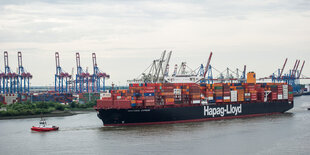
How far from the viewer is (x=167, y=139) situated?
37.5 m

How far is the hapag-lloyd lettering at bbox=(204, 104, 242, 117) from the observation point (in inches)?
2084

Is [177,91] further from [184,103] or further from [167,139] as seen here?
[167,139]

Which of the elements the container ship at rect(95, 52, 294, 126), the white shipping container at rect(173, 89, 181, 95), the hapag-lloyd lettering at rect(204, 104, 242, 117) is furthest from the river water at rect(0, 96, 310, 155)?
the hapag-lloyd lettering at rect(204, 104, 242, 117)

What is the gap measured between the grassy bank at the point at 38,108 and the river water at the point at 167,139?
1591 cm

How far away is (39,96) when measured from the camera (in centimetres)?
9925

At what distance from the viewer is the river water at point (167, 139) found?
109 ft

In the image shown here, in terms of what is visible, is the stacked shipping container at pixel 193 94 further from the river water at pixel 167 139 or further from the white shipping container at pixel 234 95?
the river water at pixel 167 139

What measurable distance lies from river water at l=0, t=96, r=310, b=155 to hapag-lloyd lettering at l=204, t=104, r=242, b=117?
14.1 ft

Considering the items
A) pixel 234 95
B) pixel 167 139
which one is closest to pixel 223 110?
pixel 234 95

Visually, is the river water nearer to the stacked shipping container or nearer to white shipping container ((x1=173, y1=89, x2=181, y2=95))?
the stacked shipping container

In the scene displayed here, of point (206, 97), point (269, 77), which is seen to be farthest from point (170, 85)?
point (269, 77)

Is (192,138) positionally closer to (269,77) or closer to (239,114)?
(239,114)

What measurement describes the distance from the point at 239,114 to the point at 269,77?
102186 millimetres

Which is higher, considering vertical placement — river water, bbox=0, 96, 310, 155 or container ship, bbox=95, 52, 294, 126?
container ship, bbox=95, 52, 294, 126
